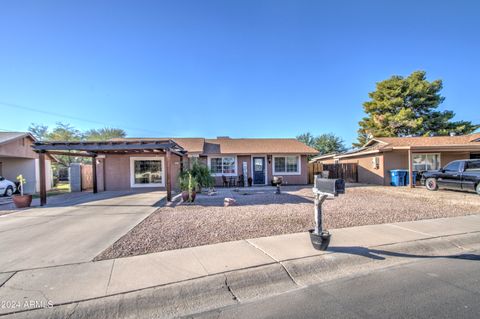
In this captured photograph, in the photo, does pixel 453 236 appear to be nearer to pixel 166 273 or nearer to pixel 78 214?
pixel 166 273

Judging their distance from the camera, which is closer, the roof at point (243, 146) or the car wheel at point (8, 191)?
the car wheel at point (8, 191)

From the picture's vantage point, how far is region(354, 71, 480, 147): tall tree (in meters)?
30.5

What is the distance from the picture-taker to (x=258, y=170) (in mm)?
18484

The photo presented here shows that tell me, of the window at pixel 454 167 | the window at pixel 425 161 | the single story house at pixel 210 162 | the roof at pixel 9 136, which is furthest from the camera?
the window at pixel 425 161

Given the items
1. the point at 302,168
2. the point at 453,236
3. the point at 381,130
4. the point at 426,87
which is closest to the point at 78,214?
the point at 453,236

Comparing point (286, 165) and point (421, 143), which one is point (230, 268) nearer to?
point (286, 165)

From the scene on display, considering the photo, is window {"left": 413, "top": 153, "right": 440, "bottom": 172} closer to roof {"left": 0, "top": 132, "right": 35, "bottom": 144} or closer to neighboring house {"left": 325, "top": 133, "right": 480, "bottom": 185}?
neighboring house {"left": 325, "top": 133, "right": 480, "bottom": 185}

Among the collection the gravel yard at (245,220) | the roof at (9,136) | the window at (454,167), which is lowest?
the gravel yard at (245,220)

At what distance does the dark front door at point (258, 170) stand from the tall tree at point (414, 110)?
2130cm

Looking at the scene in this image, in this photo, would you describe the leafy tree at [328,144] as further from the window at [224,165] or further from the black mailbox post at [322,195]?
the black mailbox post at [322,195]

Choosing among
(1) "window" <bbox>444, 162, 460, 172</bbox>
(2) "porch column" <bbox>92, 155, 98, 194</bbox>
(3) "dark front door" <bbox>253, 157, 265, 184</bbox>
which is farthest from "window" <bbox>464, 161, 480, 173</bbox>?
(2) "porch column" <bbox>92, 155, 98, 194</bbox>

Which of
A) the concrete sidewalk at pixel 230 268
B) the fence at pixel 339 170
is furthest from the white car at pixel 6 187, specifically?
the fence at pixel 339 170

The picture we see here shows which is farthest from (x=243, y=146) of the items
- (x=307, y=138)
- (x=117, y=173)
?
(x=307, y=138)

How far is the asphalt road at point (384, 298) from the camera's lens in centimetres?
278
